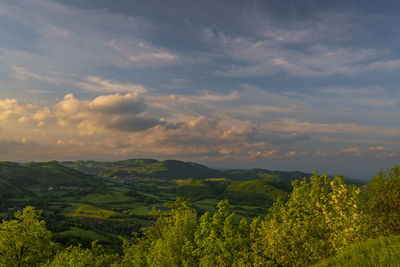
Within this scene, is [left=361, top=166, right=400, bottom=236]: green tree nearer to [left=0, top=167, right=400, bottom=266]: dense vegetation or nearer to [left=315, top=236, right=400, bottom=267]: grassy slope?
[left=0, top=167, right=400, bottom=266]: dense vegetation

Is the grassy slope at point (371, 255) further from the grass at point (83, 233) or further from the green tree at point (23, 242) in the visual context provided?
the grass at point (83, 233)

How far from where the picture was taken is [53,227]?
635 ft

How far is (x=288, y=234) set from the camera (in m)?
25.1

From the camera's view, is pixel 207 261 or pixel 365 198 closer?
pixel 207 261

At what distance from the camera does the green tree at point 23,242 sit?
2052 inches

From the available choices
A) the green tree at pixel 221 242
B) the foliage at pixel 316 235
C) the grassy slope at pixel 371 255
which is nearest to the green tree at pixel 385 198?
the foliage at pixel 316 235

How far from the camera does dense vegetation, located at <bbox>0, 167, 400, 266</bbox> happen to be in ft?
62.1

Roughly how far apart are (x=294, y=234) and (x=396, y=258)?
11528 millimetres

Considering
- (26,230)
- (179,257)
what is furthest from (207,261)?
(26,230)

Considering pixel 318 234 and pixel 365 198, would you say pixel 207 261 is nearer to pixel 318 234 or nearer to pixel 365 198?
pixel 318 234

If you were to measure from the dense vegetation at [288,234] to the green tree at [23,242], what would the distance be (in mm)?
180

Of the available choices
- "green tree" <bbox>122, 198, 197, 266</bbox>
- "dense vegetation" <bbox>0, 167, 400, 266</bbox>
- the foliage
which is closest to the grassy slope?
"dense vegetation" <bbox>0, 167, 400, 266</bbox>

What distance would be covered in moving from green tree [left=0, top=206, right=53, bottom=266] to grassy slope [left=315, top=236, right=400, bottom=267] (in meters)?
62.2

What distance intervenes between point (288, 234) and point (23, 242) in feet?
193
